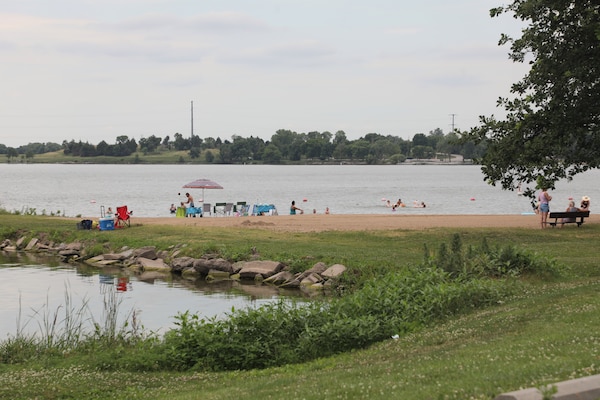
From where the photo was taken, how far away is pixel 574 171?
30.1 meters

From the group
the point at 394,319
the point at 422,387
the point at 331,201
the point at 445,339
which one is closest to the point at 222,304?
the point at 394,319

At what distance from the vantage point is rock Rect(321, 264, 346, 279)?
24859 millimetres

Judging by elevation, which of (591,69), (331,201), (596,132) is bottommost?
(331,201)

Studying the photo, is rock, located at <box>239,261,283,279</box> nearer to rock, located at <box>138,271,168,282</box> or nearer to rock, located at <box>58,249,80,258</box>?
rock, located at <box>138,271,168,282</box>

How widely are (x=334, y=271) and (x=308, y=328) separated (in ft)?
32.8

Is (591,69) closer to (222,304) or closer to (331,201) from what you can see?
(222,304)

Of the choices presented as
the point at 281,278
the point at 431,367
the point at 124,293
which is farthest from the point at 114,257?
the point at 431,367

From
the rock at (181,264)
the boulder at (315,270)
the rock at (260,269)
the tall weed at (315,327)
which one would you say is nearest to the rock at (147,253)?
the rock at (181,264)

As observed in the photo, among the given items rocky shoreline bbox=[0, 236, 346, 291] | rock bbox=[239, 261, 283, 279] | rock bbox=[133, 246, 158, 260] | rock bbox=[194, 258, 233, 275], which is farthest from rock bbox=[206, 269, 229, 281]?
rock bbox=[133, 246, 158, 260]

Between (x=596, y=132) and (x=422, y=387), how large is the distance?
822 inches

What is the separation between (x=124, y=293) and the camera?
2570 cm

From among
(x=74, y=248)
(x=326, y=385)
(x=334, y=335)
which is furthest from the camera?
(x=74, y=248)

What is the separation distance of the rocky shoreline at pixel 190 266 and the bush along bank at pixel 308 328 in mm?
7395

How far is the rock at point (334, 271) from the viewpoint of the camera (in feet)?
81.6
